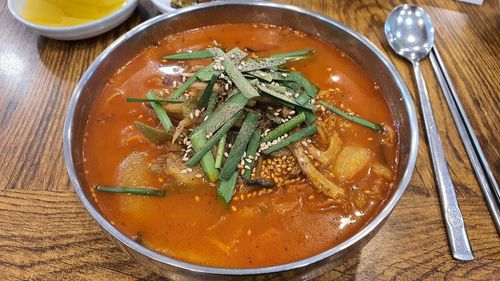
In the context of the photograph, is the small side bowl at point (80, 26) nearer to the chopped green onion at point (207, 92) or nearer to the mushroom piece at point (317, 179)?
the chopped green onion at point (207, 92)

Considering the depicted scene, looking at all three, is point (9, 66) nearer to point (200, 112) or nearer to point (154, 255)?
point (200, 112)

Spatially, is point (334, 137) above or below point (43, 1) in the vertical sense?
above

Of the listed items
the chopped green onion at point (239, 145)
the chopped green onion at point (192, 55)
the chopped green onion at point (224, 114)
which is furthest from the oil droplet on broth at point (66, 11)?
the chopped green onion at point (239, 145)

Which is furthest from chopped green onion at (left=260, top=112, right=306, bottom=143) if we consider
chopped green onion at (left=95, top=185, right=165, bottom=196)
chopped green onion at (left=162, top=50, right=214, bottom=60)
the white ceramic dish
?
the white ceramic dish

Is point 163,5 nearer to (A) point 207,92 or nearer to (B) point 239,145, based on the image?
(A) point 207,92

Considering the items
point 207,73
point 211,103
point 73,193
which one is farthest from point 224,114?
point 73,193

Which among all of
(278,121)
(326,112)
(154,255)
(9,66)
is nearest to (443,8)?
(326,112)
